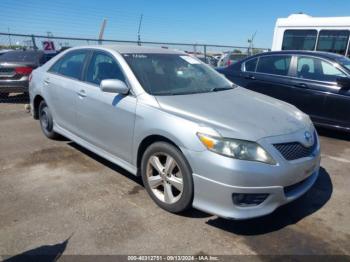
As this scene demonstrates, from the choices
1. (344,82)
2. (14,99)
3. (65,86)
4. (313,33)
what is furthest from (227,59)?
(65,86)

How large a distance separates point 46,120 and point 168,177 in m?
3.11

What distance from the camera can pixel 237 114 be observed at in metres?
3.33

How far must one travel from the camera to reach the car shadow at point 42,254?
271 centimetres

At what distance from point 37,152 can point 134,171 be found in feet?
6.96

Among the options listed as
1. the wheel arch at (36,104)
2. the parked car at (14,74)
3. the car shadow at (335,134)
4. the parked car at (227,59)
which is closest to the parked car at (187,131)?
the wheel arch at (36,104)

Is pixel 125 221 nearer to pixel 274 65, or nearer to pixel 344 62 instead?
pixel 274 65

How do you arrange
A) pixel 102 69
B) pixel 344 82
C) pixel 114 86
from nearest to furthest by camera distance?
pixel 114 86 < pixel 102 69 < pixel 344 82

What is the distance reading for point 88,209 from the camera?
3.49 meters

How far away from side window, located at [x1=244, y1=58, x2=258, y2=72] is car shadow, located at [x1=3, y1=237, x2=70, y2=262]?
17.9 feet

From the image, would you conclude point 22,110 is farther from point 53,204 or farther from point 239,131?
point 239,131

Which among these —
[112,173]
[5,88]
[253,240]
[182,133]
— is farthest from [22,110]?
[253,240]

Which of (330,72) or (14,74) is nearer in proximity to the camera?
(330,72)

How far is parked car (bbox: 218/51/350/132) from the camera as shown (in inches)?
234

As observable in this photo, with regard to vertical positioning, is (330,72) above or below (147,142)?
above
